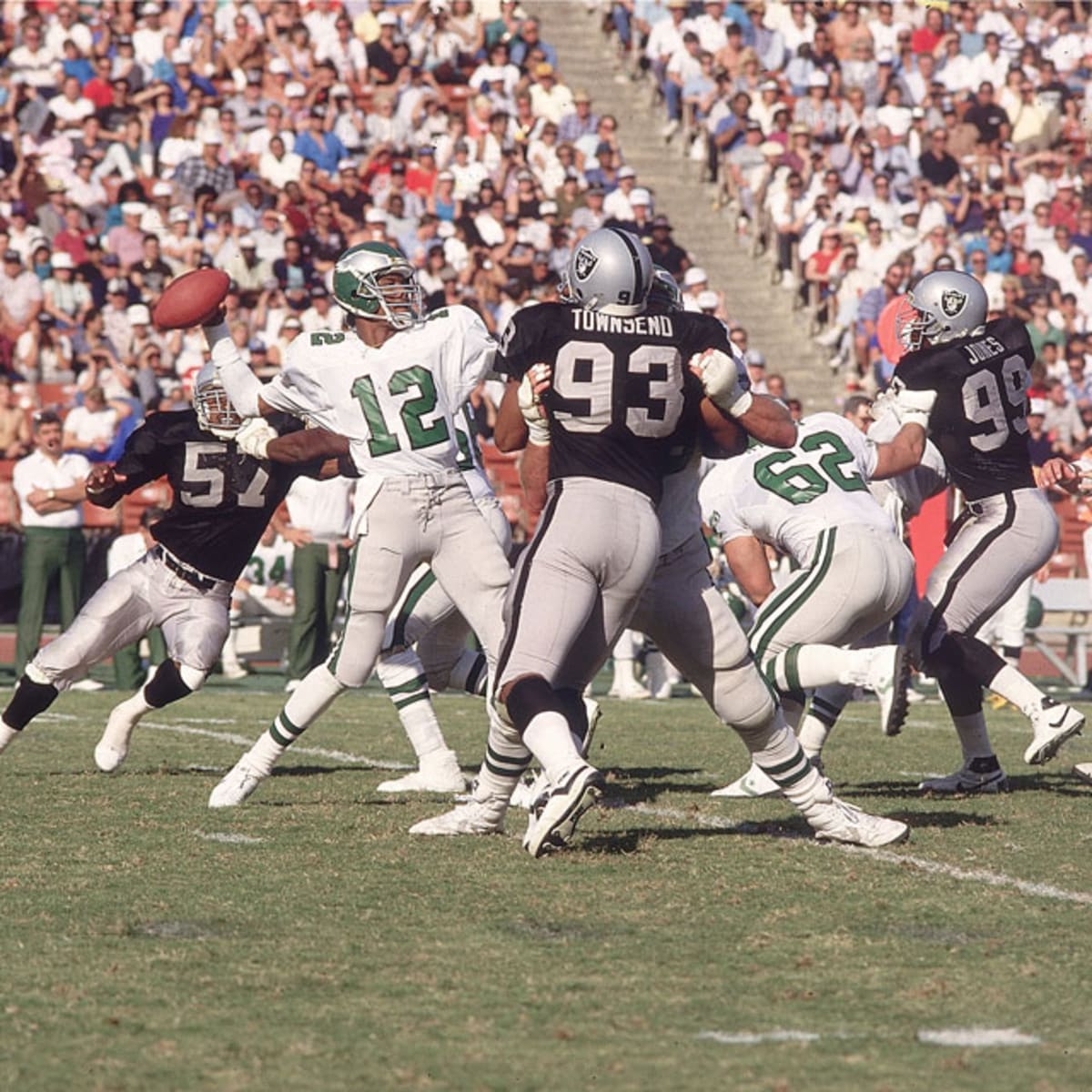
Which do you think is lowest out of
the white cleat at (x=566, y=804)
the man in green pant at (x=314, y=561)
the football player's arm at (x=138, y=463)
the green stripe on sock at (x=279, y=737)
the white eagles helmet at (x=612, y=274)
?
the man in green pant at (x=314, y=561)

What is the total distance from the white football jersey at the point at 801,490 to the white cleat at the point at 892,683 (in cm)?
97

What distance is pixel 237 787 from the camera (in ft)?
22.6

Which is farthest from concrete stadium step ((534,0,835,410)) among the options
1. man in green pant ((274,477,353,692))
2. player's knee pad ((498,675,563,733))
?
player's knee pad ((498,675,563,733))

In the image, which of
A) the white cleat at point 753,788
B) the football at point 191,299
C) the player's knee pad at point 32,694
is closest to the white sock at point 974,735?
the white cleat at point 753,788

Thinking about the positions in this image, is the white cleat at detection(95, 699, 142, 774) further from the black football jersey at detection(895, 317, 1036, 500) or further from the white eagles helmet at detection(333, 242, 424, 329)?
the black football jersey at detection(895, 317, 1036, 500)

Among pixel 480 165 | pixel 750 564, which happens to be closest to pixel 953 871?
pixel 750 564

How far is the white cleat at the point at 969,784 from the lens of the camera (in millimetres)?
7555

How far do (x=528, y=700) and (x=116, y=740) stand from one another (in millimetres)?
3064

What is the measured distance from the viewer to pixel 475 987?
13.7 ft

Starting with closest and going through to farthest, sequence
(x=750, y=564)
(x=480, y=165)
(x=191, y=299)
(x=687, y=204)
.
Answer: (x=191, y=299)
(x=750, y=564)
(x=480, y=165)
(x=687, y=204)

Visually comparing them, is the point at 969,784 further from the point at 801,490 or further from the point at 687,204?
the point at 687,204

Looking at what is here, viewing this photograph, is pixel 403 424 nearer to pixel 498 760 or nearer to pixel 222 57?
pixel 498 760

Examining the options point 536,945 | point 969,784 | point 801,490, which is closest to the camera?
point 536,945

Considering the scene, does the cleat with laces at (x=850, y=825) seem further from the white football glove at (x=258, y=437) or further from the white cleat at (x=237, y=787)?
the white football glove at (x=258, y=437)
